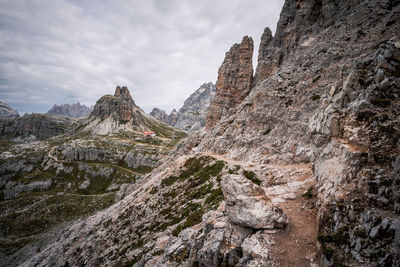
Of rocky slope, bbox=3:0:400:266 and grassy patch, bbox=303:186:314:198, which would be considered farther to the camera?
grassy patch, bbox=303:186:314:198

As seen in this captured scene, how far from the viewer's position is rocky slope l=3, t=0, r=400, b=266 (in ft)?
32.1

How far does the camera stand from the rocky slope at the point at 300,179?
9.78 m

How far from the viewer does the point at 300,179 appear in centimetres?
2012

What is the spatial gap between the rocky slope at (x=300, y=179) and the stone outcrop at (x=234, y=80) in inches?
740

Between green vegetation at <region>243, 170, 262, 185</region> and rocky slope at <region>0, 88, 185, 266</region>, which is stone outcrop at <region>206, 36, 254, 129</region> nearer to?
rocky slope at <region>0, 88, 185, 266</region>

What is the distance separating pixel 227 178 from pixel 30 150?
221 meters

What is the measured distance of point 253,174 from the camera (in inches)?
1026

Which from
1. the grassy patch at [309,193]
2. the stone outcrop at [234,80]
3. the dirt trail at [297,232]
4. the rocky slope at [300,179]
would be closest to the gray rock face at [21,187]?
the rocky slope at [300,179]

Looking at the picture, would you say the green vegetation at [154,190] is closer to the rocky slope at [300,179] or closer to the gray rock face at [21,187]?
the rocky slope at [300,179]

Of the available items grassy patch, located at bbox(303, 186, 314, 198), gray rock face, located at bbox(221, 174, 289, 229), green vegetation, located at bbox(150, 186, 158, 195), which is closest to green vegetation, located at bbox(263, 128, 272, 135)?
grassy patch, located at bbox(303, 186, 314, 198)

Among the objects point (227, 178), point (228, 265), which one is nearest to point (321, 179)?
point (227, 178)

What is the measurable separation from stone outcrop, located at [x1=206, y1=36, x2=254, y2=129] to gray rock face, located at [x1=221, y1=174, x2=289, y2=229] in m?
58.6

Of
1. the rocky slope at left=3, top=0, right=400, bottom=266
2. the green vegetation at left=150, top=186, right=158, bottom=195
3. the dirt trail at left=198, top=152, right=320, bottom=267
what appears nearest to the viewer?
the rocky slope at left=3, top=0, right=400, bottom=266

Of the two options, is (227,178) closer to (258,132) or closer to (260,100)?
(258,132)
